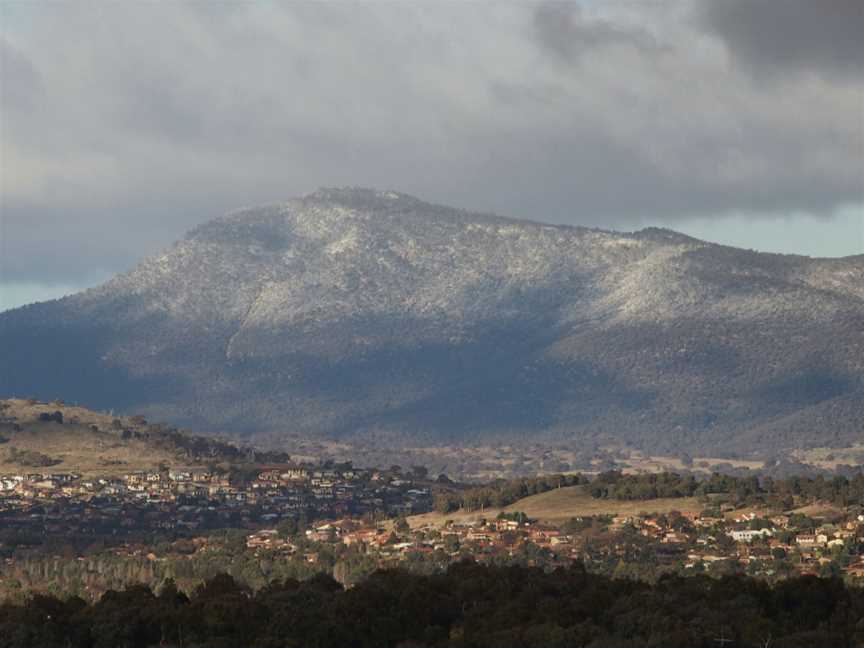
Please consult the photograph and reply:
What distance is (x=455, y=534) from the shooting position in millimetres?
198125

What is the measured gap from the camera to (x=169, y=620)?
376 ft

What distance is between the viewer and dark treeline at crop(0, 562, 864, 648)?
10688 cm

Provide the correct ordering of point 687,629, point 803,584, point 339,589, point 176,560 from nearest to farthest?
1. point 687,629
2. point 803,584
3. point 339,589
4. point 176,560

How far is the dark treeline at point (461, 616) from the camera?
107m

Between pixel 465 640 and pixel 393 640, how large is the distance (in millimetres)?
6926

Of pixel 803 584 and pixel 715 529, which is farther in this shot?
pixel 715 529

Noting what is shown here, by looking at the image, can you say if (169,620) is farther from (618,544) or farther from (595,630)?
(618,544)

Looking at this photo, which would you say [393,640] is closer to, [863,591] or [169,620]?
[169,620]

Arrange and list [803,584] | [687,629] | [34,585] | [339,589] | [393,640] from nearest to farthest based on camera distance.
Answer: [687,629]
[393,640]
[803,584]
[339,589]
[34,585]

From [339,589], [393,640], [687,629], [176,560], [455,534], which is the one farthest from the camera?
[455,534]

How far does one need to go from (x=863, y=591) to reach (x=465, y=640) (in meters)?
27.9

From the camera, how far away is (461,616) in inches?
4660

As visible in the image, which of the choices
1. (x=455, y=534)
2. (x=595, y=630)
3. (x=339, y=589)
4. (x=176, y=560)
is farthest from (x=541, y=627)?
(x=455, y=534)

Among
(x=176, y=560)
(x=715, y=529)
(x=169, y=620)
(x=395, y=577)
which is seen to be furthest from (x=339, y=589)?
(x=715, y=529)
